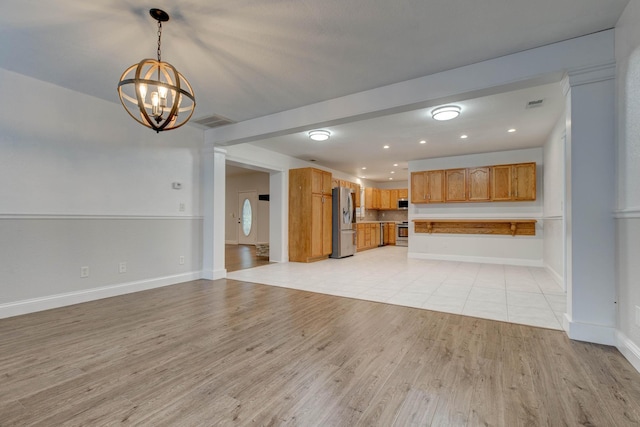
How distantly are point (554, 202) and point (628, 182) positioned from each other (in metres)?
3.14

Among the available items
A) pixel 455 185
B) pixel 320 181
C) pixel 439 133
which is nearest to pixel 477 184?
pixel 455 185

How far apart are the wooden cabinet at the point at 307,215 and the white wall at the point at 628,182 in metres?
4.92

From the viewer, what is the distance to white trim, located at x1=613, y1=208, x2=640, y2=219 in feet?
6.14

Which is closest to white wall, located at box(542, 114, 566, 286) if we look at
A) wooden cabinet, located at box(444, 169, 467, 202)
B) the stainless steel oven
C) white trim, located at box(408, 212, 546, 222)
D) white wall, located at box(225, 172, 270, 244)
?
white trim, located at box(408, 212, 546, 222)

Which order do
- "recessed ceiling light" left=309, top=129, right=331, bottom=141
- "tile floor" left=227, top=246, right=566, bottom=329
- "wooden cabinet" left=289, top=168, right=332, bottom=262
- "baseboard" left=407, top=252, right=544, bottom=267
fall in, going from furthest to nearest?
"wooden cabinet" left=289, top=168, right=332, bottom=262, "baseboard" left=407, top=252, right=544, bottom=267, "recessed ceiling light" left=309, top=129, right=331, bottom=141, "tile floor" left=227, top=246, right=566, bottom=329

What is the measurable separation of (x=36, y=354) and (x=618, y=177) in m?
4.53

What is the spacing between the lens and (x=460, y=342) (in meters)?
2.26

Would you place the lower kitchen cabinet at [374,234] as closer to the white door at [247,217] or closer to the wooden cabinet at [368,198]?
the wooden cabinet at [368,198]

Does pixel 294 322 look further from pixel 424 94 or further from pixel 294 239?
pixel 294 239

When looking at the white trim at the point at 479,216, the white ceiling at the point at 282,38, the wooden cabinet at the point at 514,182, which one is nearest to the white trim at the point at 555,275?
the white trim at the point at 479,216

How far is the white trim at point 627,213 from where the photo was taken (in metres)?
1.87

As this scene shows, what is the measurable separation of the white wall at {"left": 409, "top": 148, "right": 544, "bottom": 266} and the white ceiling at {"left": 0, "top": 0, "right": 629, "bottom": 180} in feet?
10.4

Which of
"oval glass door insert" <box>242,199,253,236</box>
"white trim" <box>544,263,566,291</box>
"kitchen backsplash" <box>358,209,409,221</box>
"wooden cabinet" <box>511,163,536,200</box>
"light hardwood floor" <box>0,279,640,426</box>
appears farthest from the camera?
"kitchen backsplash" <box>358,209,409,221</box>

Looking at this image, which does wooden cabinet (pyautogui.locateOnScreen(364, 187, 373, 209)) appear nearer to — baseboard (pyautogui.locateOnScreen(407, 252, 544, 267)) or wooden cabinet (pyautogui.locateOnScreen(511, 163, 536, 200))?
baseboard (pyautogui.locateOnScreen(407, 252, 544, 267))
